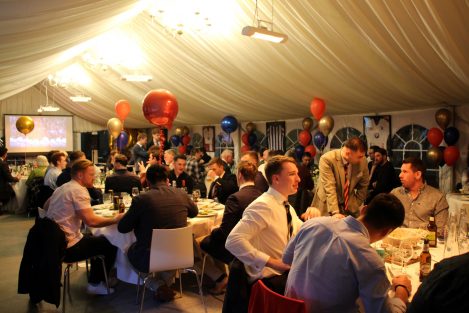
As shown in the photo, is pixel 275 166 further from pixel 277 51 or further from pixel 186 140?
pixel 186 140

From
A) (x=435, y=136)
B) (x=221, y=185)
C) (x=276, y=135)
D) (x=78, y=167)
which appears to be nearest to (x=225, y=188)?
(x=221, y=185)

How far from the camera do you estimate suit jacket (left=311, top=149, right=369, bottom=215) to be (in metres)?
4.40

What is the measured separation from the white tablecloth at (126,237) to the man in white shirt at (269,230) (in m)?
1.68

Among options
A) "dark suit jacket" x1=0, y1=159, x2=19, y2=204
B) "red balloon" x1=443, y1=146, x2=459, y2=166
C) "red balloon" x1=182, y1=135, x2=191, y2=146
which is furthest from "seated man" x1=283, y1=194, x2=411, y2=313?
"red balloon" x1=182, y1=135, x2=191, y2=146

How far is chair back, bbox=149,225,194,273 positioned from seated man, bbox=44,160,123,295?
65 centimetres

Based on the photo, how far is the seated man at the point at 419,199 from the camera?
3.27 metres

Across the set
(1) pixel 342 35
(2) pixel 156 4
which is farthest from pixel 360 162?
(2) pixel 156 4

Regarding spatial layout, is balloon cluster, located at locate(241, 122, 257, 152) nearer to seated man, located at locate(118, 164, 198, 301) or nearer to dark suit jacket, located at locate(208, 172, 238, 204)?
dark suit jacket, located at locate(208, 172, 238, 204)

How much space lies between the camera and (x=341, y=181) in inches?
176

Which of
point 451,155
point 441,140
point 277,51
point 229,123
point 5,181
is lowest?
point 5,181

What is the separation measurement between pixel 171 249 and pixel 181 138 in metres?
10.3

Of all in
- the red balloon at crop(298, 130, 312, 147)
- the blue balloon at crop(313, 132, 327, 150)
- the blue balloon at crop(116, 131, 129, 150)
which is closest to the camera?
the blue balloon at crop(313, 132, 327, 150)

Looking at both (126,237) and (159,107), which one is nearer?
(126,237)

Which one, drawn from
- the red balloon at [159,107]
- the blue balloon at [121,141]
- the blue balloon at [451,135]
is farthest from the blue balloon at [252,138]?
the red balloon at [159,107]
